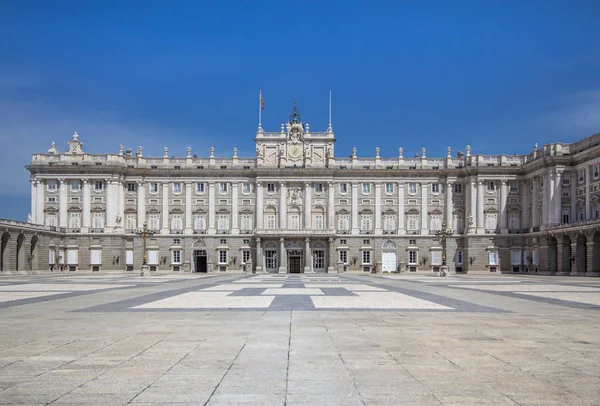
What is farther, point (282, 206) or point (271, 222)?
point (271, 222)

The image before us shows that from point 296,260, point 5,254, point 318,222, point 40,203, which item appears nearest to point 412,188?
point 318,222

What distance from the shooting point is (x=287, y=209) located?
282ft

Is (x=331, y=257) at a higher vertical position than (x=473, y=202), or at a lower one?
lower

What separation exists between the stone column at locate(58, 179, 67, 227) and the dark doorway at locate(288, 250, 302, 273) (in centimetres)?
3171

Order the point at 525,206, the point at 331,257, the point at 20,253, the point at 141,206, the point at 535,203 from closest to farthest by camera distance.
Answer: the point at 20,253 < the point at 535,203 < the point at 525,206 < the point at 331,257 < the point at 141,206

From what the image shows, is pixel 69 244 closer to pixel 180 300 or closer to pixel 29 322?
pixel 180 300

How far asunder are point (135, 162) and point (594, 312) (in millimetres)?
74720

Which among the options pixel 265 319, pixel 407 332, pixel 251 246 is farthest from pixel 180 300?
pixel 251 246

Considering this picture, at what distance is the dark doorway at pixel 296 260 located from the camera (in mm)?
84562

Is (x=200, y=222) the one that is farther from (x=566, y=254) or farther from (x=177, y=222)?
(x=566, y=254)

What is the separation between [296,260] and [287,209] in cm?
742

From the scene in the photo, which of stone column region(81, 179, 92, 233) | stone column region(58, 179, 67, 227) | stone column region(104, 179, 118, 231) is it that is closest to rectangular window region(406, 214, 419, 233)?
stone column region(104, 179, 118, 231)

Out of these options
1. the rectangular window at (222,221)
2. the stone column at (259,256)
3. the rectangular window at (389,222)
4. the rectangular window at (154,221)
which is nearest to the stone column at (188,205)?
the rectangular window at (222,221)

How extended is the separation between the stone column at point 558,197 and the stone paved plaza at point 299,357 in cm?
5683
